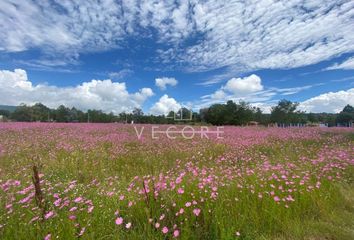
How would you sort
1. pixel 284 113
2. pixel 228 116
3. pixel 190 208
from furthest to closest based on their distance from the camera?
1. pixel 228 116
2. pixel 284 113
3. pixel 190 208

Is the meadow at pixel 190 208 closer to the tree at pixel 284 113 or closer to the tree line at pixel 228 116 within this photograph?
the tree line at pixel 228 116

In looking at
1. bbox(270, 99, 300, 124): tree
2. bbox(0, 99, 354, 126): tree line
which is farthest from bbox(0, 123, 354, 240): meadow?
bbox(270, 99, 300, 124): tree

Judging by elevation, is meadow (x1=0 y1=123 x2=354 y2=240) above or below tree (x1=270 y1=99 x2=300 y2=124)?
below

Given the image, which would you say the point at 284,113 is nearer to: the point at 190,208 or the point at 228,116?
the point at 228,116

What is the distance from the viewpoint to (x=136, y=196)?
3.12 meters

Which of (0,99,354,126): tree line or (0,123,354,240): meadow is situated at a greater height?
(0,99,354,126): tree line

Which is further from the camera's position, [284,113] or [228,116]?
[228,116]

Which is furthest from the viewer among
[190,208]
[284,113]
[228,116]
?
[228,116]

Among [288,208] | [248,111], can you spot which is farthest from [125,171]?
[248,111]

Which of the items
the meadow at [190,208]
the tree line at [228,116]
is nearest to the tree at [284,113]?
the tree line at [228,116]

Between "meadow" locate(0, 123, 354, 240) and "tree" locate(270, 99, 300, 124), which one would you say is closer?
"meadow" locate(0, 123, 354, 240)

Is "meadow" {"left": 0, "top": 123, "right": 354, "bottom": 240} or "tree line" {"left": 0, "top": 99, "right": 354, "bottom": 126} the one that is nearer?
"meadow" {"left": 0, "top": 123, "right": 354, "bottom": 240}

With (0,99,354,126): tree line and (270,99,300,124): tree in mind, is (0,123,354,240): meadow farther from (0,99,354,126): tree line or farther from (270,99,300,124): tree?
(270,99,300,124): tree

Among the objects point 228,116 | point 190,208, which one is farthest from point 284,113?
point 190,208
